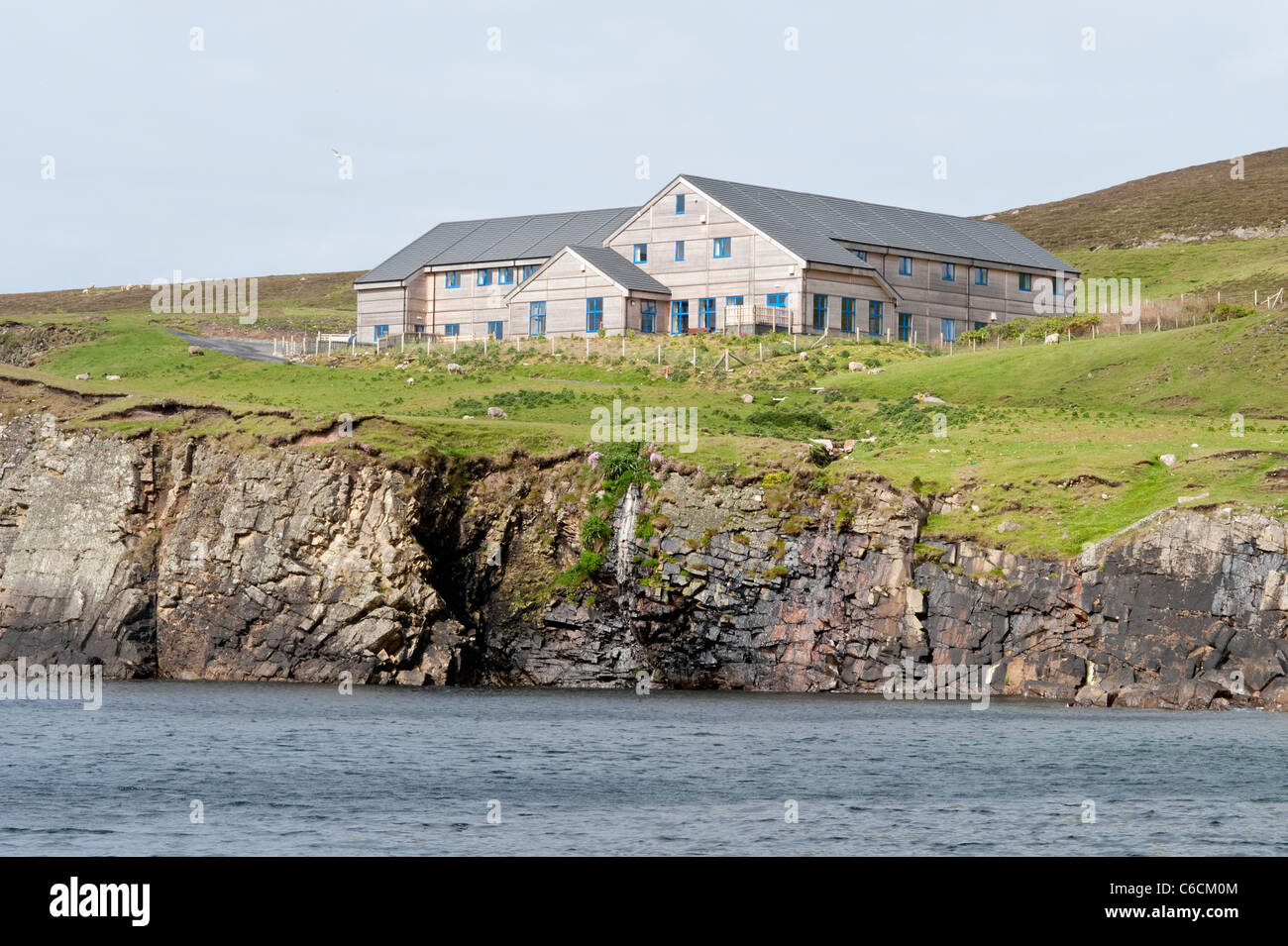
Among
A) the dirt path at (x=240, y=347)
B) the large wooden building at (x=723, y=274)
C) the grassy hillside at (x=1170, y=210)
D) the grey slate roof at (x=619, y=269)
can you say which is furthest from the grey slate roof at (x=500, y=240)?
the grassy hillside at (x=1170, y=210)

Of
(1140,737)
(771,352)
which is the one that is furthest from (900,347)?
(1140,737)

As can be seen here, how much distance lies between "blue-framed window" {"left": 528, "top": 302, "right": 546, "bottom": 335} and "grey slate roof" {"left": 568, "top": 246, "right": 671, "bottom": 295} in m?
4.39

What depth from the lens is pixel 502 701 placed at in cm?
5844

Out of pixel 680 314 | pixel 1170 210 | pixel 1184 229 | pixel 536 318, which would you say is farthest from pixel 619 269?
pixel 1170 210

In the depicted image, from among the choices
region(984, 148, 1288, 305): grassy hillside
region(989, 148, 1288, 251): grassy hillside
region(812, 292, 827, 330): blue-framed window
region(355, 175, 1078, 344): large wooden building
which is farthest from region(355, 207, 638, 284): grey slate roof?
region(989, 148, 1288, 251): grassy hillside

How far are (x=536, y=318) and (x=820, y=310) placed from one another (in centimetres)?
1860

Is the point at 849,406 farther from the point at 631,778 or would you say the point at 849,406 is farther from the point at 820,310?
the point at 631,778

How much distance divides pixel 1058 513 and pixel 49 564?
4110 cm

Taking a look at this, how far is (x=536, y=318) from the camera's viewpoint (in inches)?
4195

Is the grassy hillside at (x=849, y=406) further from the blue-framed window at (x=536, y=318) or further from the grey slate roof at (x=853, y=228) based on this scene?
the grey slate roof at (x=853, y=228)

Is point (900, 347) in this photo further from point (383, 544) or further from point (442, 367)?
point (383, 544)

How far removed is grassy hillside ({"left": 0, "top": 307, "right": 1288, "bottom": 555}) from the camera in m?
62.3

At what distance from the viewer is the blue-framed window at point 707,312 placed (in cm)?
10325
